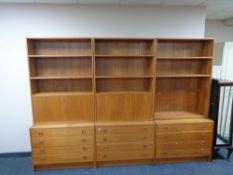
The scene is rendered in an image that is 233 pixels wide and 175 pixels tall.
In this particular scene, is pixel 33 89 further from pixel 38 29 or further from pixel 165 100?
pixel 165 100

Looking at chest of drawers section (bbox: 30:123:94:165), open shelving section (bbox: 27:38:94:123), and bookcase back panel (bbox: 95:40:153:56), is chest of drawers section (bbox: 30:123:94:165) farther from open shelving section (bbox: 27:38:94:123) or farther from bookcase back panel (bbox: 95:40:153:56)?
bookcase back panel (bbox: 95:40:153:56)

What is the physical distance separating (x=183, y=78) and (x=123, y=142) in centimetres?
156

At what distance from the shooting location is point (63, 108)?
2.83 metres

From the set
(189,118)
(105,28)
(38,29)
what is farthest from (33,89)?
(189,118)

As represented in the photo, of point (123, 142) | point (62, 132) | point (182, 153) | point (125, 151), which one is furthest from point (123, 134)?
point (182, 153)

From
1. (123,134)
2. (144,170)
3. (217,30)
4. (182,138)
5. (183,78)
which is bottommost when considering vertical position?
(144,170)

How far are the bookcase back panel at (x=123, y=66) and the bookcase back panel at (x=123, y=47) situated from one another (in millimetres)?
112

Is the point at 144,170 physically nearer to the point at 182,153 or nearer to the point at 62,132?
the point at 182,153

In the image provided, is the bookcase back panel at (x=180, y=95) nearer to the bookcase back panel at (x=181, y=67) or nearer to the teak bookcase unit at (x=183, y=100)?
the teak bookcase unit at (x=183, y=100)

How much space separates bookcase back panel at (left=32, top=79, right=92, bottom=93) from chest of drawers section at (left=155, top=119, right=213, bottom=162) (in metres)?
1.33

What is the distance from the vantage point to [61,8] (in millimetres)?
2869

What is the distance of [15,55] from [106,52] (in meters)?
1.48

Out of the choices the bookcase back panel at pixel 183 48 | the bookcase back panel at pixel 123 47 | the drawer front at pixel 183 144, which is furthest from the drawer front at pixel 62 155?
the bookcase back panel at pixel 183 48

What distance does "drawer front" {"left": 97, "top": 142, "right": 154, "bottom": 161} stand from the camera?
282cm
